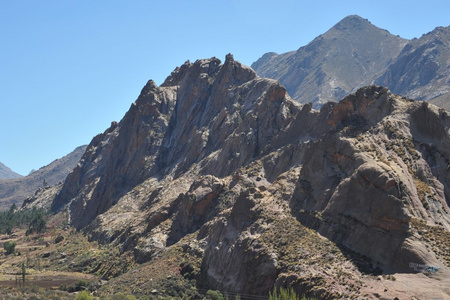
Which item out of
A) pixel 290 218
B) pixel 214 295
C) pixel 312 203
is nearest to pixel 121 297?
pixel 214 295

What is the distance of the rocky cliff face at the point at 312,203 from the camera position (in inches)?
2776

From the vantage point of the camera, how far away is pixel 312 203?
87.8m

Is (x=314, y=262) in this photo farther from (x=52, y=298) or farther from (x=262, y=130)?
(x=262, y=130)

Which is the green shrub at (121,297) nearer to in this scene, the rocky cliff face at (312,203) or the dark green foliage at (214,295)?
the rocky cliff face at (312,203)

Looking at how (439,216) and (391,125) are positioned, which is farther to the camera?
(391,125)

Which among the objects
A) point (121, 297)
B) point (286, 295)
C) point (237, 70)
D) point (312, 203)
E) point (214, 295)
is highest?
point (237, 70)

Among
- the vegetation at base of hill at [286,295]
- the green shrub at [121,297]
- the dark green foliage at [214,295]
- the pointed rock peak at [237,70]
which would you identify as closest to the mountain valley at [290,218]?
the dark green foliage at [214,295]

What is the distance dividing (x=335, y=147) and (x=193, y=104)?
113999mm

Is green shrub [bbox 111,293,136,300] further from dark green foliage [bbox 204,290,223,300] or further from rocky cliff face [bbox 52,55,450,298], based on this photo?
dark green foliage [bbox 204,290,223,300]

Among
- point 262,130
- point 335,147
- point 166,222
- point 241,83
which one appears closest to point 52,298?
point 166,222

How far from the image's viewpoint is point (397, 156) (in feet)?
274

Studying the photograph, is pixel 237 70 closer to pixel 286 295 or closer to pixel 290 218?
pixel 290 218

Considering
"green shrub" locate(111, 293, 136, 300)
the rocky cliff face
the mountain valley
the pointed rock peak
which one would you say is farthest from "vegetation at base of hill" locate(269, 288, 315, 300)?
the pointed rock peak

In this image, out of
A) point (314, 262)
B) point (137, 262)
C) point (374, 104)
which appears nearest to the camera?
point (314, 262)
